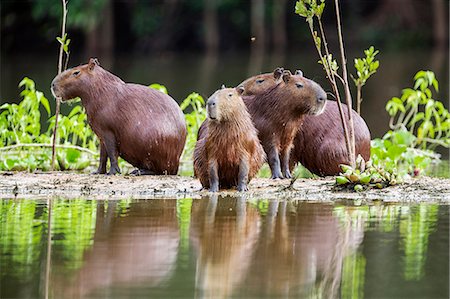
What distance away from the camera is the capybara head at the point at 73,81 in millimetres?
8516

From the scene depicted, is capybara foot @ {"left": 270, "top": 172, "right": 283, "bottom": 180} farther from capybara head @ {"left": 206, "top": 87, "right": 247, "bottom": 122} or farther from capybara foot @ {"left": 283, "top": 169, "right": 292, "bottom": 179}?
capybara head @ {"left": 206, "top": 87, "right": 247, "bottom": 122}

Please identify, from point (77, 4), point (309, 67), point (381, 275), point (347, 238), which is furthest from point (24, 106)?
point (77, 4)

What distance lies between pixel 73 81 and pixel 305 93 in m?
1.75

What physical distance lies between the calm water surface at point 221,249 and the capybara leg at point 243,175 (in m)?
0.35

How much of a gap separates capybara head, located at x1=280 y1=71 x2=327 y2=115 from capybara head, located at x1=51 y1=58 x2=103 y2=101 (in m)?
1.45

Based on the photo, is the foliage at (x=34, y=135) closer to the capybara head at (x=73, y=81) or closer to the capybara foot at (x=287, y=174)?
the capybara head at (x=73, y=81)

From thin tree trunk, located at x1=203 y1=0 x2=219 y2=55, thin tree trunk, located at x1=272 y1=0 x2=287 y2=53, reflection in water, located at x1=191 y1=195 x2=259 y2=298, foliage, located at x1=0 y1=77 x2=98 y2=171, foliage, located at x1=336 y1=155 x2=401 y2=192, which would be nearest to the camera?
reflection in water, located at x1=191 y1=195 x2=259 y2=298

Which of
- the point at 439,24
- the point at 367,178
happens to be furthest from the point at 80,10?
the point at 367,178

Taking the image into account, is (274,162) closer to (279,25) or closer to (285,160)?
(285,160)


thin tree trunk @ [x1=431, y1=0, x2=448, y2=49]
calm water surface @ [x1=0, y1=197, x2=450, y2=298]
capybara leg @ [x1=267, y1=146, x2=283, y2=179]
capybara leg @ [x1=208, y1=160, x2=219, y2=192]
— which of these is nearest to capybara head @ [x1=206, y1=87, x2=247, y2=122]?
capybara leg @ [x1=208, y1=160, x2=219, y2=192]

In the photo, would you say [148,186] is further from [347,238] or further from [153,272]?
[153,272]

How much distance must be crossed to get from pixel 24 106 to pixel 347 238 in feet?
15.0

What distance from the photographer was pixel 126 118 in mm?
8555

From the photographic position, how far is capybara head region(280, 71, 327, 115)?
8.16 meters
